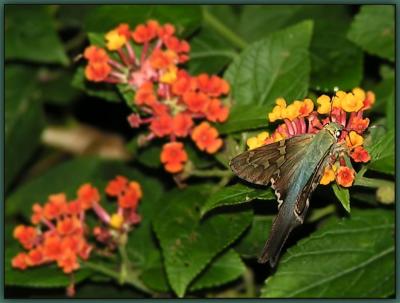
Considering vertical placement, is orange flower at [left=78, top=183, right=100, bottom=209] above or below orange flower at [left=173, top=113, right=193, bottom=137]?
below

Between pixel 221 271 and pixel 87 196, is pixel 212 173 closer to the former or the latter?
pixel 221 271

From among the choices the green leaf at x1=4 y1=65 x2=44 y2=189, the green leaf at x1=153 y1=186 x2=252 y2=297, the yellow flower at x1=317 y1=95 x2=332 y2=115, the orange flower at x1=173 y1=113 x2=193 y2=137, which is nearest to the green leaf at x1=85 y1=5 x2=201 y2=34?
the orange flower at x1=173 y1=113 x2=193 y2=137

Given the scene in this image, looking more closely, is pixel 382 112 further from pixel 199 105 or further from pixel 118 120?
pixel 118 120

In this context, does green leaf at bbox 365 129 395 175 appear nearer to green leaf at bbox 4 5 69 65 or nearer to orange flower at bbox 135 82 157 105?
orange flower at bbox 135 82 157 105

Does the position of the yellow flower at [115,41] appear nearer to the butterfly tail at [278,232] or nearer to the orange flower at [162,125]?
the orange flower at [162,125]

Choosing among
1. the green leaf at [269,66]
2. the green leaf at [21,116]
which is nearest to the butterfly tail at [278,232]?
the green leaf at [269,66]

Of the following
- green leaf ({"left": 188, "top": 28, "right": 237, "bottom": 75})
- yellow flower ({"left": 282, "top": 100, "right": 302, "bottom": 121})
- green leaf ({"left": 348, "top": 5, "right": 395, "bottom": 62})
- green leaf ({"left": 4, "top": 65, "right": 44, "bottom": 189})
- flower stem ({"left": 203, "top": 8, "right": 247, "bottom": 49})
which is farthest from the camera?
green leaf ({"left": 4, "top": 65, "right": 44, "bottom": 189})
